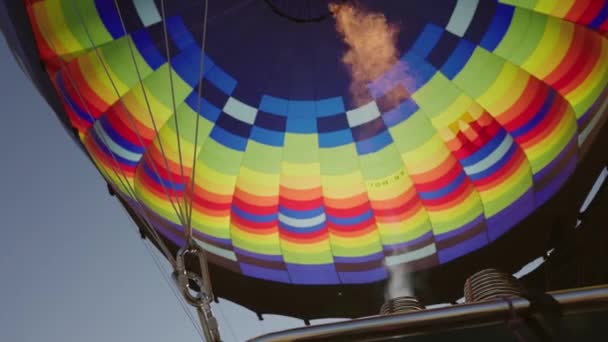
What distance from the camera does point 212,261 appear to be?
16.2 ft

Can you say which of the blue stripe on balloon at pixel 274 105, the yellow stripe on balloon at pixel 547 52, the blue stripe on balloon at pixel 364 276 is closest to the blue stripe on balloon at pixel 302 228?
the blue stripe on balloon at pixel 364 276

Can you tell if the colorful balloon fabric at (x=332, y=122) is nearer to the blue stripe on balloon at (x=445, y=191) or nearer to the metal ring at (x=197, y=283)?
the blue stripe on balloon at (x=445, y=191)

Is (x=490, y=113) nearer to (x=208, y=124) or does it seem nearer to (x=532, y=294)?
(x=208, y=124)

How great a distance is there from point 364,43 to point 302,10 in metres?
0.55

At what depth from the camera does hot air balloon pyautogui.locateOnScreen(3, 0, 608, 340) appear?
14.4 feet

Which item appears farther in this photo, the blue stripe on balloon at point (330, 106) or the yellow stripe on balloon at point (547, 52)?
the blue stripe on balloon at point (330, 106)

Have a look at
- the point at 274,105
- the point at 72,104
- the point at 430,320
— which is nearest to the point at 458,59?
the point at 274,105

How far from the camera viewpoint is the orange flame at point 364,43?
459 centimetres

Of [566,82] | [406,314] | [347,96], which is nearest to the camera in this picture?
[406,314]

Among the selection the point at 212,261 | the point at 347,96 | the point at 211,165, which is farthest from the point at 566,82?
the point at 212,261

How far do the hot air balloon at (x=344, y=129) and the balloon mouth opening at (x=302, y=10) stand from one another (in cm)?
1

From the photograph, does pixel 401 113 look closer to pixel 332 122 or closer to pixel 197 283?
pixel 332 122

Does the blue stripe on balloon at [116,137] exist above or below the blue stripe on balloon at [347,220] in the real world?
above

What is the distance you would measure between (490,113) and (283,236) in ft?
A: 6.41
